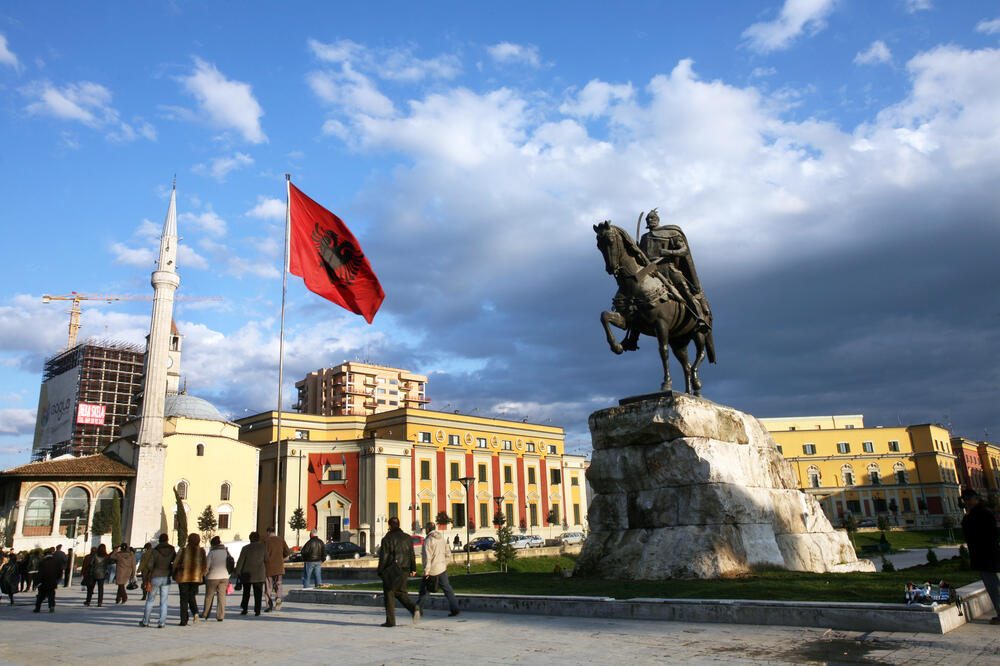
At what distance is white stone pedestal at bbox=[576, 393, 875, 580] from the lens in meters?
10.8

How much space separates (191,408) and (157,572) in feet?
163

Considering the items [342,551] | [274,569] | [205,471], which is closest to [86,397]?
[205,471]

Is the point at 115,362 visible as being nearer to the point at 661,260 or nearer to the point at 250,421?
the point at 250,421

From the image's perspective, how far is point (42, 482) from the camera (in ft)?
146

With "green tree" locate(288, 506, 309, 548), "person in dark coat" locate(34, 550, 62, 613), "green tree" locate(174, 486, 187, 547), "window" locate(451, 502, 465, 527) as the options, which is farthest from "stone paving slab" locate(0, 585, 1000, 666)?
"window" locate(451, 502, 465, 527)

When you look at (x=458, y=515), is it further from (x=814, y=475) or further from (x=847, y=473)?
(x=847, y=473)

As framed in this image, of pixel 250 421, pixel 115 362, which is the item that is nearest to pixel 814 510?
pixel 250 421

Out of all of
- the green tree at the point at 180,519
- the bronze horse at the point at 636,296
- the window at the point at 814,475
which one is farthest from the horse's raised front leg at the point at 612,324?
the window at the point at 814,475

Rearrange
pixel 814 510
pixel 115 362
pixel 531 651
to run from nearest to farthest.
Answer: pixel 531 651, pixel 814 510, pixel 115 362

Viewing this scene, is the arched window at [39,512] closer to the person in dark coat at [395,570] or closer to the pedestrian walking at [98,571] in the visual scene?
the pedestrian walking at [98,571]

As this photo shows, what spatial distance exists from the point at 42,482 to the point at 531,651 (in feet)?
158

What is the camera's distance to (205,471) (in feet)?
170

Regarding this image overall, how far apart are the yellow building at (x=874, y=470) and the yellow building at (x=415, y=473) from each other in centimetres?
2372

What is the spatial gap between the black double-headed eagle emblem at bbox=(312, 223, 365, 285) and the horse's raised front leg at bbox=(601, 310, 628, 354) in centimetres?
696
